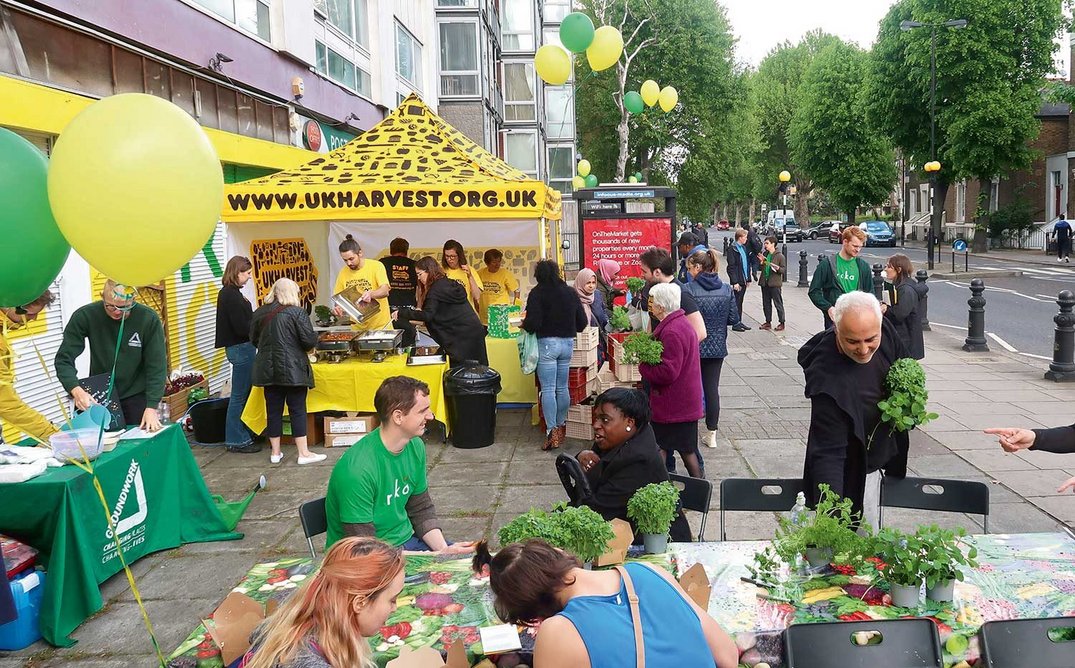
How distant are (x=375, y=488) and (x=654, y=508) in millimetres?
1292

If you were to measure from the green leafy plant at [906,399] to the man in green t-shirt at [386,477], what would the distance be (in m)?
2.14

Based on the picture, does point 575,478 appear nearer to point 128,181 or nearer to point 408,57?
point 128,181

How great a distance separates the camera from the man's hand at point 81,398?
19.0ft

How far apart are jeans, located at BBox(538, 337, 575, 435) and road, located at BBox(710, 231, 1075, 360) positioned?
8.81 m

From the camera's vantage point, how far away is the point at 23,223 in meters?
3.52

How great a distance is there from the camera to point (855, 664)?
2881 mm

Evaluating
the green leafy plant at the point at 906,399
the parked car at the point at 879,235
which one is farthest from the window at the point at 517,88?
the green leafy plant at the point at 906,399

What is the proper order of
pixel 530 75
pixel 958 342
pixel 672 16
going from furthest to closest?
pixel 672 16
pixel 530 75
pixel 958 342

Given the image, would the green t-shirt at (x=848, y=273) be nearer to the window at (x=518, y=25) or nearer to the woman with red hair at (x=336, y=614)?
the woman with red hair at (x=336, y=614)

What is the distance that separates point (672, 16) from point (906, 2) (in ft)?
34.0

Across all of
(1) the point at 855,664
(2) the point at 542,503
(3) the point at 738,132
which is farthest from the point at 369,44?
(3) the point at 738,132

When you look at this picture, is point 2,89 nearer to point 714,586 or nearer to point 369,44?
point 714,586

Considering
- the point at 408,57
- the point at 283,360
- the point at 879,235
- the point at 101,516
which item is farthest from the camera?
the point at 879,235

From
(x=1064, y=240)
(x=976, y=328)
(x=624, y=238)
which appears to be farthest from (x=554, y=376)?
(x=1064, y=240)
